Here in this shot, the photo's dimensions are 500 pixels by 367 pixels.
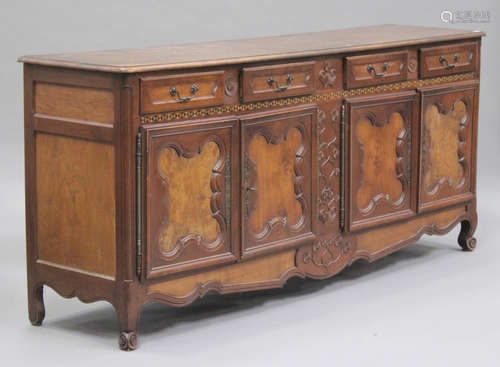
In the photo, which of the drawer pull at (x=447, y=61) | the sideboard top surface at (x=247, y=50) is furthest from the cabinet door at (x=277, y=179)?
the drawer pull at (x=447, y=61)

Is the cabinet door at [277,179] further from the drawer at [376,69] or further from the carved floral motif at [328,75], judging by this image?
the drawer at [376,69]

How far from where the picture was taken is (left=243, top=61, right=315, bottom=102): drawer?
4852 mm

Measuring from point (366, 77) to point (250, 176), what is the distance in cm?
79

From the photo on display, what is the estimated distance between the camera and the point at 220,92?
475cm

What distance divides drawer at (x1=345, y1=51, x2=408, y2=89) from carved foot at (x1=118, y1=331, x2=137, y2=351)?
1.47 meters

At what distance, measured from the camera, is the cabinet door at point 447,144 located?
18.8ft

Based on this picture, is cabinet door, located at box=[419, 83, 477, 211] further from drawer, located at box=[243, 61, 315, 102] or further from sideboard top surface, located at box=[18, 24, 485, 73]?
drawer, located at box=[243, 61, 315, 102]

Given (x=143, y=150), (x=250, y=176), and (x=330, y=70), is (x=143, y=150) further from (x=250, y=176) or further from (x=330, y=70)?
(x=330, y=70)

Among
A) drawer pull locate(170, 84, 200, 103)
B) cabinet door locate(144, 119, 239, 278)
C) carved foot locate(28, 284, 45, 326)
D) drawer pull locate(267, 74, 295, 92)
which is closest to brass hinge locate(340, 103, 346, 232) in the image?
drawer pull locate(267, 74, 295, 92)

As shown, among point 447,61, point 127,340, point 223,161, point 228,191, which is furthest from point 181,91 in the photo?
point 447,61

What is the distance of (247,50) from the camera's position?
5.04 metres

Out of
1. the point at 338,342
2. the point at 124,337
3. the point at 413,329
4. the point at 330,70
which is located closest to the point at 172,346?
the point at 124,337

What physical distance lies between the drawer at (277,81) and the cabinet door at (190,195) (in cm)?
17

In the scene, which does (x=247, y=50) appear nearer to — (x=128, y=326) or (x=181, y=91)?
(x=181, y=91)
